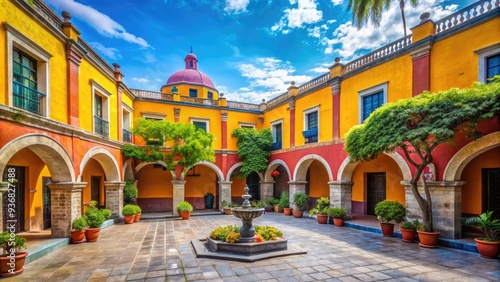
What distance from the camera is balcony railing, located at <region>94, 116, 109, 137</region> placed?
10.7 m

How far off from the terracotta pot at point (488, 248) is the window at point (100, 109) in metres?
12.8

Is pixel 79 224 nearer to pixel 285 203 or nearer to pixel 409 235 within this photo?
pixel 285 203

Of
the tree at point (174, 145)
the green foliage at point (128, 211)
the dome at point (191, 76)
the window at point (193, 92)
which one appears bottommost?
the green foliage at point (128, 211)

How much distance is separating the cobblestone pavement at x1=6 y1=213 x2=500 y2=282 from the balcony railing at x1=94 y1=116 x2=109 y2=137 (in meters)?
4.45

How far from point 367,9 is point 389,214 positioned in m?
8.80

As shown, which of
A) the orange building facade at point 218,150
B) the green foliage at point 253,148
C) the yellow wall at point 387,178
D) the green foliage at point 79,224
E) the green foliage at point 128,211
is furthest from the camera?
the green foliage at point 253,148

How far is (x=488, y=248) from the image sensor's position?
656cm

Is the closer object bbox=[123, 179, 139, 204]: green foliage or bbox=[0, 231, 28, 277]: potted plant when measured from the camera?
bbox=[0, 231, 28, 277]: potted plant

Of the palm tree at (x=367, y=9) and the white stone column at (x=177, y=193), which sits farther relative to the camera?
the white stone column at (x=177, y=193)

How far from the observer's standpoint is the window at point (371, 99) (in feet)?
34.2

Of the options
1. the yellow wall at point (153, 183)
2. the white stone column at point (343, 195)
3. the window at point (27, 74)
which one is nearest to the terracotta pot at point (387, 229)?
the white stone column at point (343, 195)

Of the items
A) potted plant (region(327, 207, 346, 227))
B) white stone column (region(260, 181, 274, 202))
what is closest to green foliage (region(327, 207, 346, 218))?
potted plant (region(327, 207, 346, 227))

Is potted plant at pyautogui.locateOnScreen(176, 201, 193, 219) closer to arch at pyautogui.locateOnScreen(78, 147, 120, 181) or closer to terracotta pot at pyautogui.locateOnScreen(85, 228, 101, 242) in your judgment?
arch at pyautogui.locateOnScreen(78, 147, 120, 181)

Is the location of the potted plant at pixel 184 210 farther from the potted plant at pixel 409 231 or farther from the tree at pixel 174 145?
the potted plant at pixel 409 231
